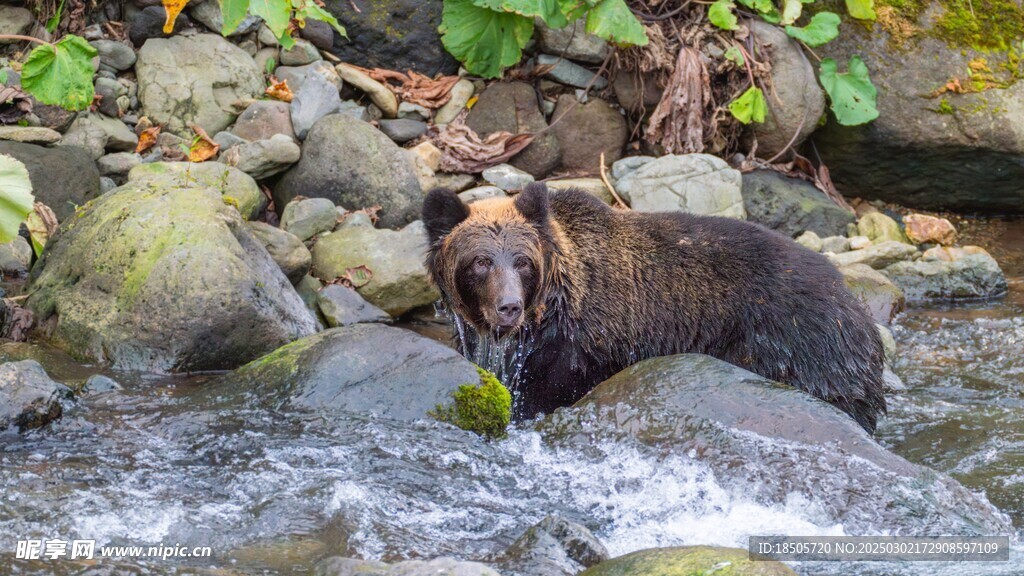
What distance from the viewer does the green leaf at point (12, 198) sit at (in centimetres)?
588

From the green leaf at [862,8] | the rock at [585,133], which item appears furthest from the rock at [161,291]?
the green leaf at [862,8]

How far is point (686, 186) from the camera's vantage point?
11117 mm

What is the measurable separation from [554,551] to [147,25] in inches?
323

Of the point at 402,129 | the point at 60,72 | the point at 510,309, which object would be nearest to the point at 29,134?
the point at 60,72

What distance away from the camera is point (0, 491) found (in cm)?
477

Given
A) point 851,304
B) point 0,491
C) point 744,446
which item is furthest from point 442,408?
point 851,304

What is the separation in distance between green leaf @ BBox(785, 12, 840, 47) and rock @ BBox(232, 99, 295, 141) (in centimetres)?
587

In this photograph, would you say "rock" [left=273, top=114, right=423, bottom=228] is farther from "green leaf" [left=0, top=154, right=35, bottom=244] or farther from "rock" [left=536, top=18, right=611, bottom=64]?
"green leaf" [left=0, top=154, right=35, bottom=244]

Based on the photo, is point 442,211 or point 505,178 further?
point 505,178

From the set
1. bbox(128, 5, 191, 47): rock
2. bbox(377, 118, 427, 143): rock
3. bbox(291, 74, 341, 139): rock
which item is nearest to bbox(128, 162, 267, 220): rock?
bbox(291, 74, 341, 139): rock

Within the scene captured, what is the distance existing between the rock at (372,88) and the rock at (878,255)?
5.05 m

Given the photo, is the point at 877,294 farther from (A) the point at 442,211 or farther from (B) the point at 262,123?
(B) the point at 262,123

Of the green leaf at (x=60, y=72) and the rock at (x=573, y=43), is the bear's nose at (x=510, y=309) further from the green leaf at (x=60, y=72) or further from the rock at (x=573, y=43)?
the rock at (x=573, y=43)

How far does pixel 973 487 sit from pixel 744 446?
1.47 meters
